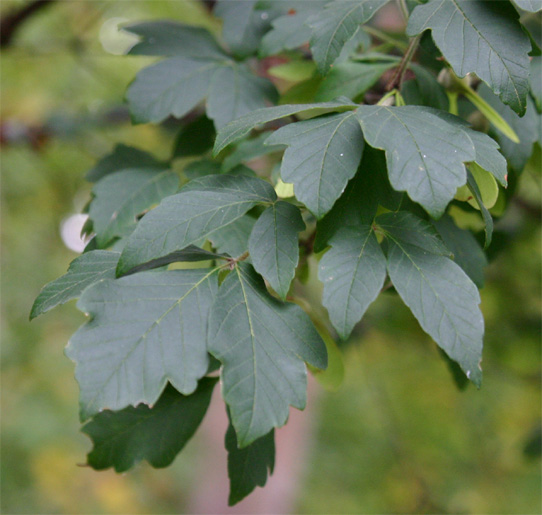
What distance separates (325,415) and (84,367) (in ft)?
13.2

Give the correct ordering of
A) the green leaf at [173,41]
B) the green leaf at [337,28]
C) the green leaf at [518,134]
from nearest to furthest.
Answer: the green leaf at [337,28]
the green leaf at [518,134]
the green leaf at [173,41]

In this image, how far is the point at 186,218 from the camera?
1.69ft

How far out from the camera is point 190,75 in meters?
0.82

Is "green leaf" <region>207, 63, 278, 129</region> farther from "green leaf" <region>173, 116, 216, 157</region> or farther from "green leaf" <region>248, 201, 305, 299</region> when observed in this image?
"green leaf" <region>248, 201, 305, 299</region>

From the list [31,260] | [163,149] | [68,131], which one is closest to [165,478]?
[31,260]

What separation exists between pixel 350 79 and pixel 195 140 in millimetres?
287

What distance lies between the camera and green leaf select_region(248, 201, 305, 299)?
19.5 inches

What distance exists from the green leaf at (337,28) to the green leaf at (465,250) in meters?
0.24

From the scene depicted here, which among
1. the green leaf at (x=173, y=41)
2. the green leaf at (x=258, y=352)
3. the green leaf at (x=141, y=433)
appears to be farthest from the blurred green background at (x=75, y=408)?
the green leaf at (x=258, y=352)

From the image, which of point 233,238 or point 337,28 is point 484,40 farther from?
point 233,238

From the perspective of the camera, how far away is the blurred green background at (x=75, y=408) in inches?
116

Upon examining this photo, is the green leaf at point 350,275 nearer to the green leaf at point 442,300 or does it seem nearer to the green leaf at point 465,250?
the green leaf at point 442,300

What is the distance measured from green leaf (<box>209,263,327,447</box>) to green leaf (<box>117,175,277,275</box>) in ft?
0.18

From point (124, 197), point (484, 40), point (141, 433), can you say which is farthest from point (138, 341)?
point (484, 40)
